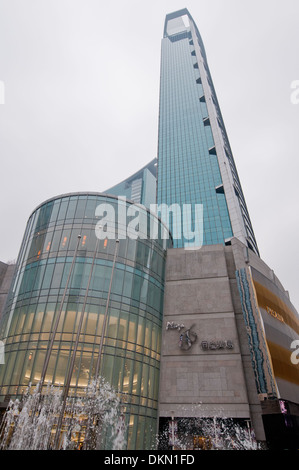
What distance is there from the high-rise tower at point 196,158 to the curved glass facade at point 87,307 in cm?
4954

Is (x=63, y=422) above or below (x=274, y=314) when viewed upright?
below

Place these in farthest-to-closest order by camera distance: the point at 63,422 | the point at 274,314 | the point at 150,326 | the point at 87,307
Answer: the point at 274,314
the point at 150,326
the point at 87,307
the point at 63,422

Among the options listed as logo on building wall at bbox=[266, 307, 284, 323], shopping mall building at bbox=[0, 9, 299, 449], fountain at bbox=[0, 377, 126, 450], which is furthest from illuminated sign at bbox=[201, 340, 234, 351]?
fountain at bbox=[0, 377, 126, 450]

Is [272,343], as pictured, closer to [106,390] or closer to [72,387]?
[106,390]

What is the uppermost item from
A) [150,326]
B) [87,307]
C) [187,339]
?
[87,307]

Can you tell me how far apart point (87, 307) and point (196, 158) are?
83.5 meters

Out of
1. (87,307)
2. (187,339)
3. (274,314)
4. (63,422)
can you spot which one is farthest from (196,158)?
(63,422)

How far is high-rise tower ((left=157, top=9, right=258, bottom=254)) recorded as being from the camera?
82750 mm

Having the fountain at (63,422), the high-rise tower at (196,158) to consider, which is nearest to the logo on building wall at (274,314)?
the fountain at (63,422)

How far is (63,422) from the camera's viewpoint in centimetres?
2170

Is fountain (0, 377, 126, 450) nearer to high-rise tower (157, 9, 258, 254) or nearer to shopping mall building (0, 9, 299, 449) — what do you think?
shopping mall building (0, 9, 299, 449)

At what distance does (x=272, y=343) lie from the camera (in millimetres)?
28266

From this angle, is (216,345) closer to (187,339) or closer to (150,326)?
(187,339)
